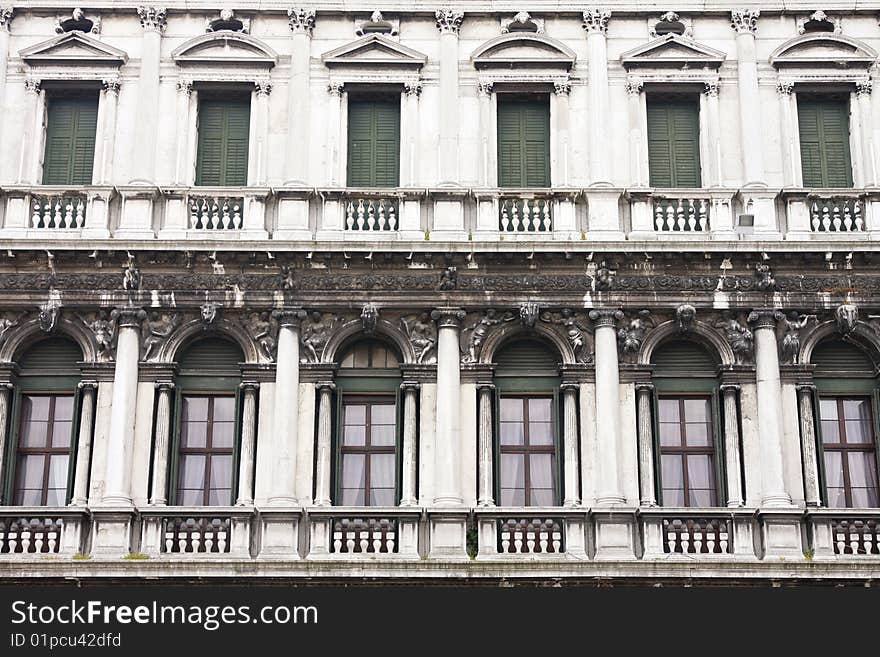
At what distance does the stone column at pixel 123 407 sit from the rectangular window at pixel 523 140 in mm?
6135

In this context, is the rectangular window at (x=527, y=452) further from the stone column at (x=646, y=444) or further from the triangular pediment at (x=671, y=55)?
the triangular pediment at (x=671, y=55)

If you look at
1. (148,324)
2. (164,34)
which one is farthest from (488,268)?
(164,34)

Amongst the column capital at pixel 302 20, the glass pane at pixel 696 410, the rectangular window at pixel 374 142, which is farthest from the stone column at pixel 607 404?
the column capital at pixel 302 20

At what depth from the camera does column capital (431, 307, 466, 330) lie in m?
22.6

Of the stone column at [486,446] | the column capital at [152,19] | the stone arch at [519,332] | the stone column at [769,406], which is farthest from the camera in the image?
the column capital at [152,19]

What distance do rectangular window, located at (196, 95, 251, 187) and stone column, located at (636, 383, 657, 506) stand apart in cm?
698

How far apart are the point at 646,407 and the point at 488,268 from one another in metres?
3.11

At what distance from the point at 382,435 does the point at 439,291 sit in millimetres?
2300

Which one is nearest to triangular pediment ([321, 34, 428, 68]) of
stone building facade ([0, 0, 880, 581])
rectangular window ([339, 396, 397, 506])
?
stone building facade ([0, 0, 880, 581])

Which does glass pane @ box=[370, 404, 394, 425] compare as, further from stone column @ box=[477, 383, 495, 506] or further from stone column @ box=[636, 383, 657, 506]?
stone column @ box=[636, 383, 657, 506]

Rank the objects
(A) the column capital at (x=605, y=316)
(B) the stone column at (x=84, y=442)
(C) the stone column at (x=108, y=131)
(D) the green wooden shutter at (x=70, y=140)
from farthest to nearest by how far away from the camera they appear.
A: (D) the green wooden shutter at (x=70, y=140)
(C) the stone column at (x=108, y=131)
(A) the column capital at (x=605, y=316)
(B) the stone column at (x=84, y=442)

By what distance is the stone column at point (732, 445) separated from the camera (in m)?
22.0

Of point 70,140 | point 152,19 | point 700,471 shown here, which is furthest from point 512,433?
point 152,19

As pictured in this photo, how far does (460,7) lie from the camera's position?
24.5 m
